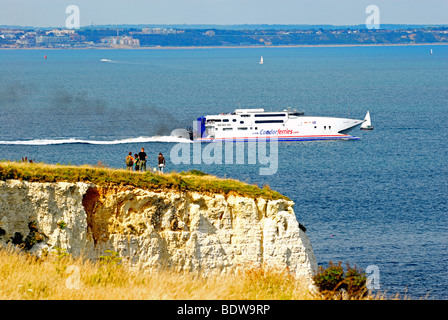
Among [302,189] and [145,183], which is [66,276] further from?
[302,189]

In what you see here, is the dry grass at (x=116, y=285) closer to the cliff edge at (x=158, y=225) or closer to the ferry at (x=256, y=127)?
the cliff edge at (x=158, y=225)

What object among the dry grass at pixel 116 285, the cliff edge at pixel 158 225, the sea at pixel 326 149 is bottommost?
the sea at pixel 326 149

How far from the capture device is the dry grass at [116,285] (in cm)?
1432

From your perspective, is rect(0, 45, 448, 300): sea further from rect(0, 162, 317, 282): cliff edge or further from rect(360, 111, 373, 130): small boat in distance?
rect(0, 162, 317, 282): cliff edge

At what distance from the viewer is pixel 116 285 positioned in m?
15.5

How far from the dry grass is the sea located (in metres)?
8.54

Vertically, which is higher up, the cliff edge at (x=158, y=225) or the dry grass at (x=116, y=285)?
the dry grass at (x=116, y=285)

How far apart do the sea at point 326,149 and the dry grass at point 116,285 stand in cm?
854

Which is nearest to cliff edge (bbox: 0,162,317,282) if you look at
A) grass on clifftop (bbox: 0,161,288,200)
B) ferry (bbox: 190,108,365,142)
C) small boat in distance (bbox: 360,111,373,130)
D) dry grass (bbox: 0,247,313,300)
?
grass on clifftop (bbox: 0,161,288,200)

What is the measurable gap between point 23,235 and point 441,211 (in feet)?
129

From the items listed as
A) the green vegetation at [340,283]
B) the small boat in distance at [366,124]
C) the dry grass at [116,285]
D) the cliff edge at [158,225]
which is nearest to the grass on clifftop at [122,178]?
the cliff edge at [158,225]

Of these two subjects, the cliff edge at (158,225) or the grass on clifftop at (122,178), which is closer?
the cliff edge at (158,225)

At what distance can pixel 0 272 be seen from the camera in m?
15.6

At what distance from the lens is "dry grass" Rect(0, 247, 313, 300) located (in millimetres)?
14320
